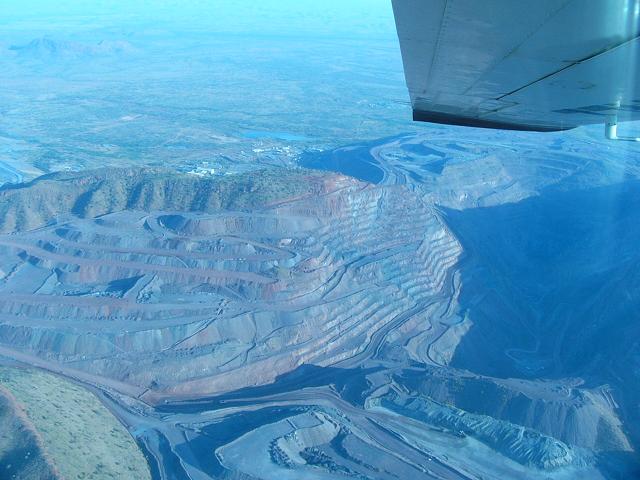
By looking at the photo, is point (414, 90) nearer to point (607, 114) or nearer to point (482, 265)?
point (607, 114)

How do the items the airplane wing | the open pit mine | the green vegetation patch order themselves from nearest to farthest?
the airplane wing < the green vegetation patch < the open pit mine

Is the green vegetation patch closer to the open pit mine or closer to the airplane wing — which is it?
the open pit mine

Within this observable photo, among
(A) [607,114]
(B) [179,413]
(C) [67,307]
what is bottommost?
(B) [179,413]

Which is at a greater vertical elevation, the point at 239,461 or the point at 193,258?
the point at 193,258

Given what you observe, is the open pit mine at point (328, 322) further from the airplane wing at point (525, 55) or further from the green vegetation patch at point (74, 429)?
the airplane wing at point (525, 55)

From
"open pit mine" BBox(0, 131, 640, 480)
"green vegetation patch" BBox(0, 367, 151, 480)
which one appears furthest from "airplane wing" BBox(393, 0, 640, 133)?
"open pit mine" BBox(0, 131, 640, 480)

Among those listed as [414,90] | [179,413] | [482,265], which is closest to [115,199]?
[179,413]

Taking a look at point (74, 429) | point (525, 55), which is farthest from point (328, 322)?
point (525, 55)
